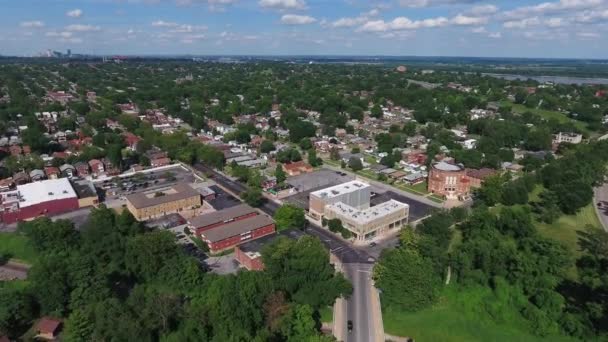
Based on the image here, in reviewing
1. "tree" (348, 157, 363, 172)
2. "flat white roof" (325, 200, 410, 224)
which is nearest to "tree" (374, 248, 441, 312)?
"flat white roof" (325, 200, 410, 224)

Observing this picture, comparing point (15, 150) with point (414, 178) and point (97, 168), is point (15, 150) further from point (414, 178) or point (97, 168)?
point (414, 178)

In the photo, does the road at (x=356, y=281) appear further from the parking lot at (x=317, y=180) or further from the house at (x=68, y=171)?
the house at (x=68, y=171)

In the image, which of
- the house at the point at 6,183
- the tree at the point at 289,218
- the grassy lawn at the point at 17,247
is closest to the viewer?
the grassy lawn at the point at 17,247

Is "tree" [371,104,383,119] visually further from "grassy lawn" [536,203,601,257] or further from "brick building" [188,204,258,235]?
"brick building" [188,204,258,235]

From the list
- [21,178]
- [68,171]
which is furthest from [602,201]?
[21,178]

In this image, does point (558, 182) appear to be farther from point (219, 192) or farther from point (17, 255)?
point (17, 255)

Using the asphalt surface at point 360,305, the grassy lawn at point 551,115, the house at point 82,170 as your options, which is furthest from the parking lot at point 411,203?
the grassy lawn at point 551,115
